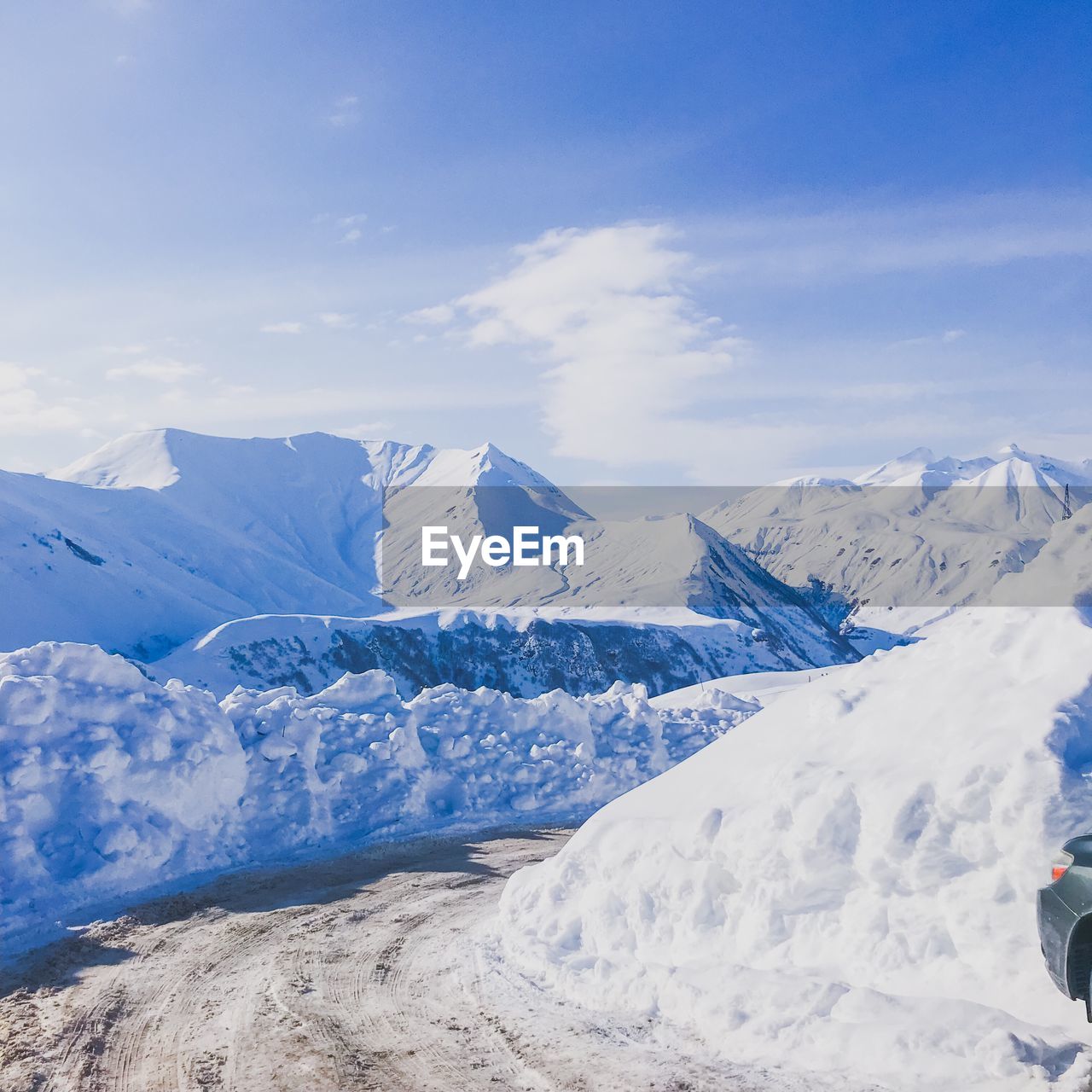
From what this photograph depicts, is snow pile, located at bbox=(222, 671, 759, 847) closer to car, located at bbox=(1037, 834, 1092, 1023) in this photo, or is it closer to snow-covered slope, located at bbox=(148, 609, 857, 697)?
car, located at bbox=(1037, 834, 1092, 1023)

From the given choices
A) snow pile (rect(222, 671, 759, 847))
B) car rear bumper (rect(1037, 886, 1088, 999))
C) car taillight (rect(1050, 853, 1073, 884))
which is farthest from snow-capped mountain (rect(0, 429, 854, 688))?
car rear bumper (rect(1037, 886, 1088, 999))

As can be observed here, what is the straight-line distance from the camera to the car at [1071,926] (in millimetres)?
5547

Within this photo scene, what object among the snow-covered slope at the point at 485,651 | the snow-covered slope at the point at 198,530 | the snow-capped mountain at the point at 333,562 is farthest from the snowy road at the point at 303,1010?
the snow-covered slope at the point at 198,530

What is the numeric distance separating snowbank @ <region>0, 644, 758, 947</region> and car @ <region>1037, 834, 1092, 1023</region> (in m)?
10.8

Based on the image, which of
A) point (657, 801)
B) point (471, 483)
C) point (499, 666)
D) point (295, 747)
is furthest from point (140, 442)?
point (657, 801)

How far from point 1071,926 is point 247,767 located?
532 inches

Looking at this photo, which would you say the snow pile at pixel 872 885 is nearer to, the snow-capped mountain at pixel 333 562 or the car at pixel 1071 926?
the car at pixel 1071 926

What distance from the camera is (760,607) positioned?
84312mm

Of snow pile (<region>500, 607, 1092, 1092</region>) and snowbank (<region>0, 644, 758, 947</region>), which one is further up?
snow pile (<region>500, 607, 1092, 1092</region>)

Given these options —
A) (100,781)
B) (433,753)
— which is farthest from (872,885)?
(433,753)

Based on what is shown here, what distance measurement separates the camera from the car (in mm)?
5547

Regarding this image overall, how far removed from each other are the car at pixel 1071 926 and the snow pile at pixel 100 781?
11231 mm

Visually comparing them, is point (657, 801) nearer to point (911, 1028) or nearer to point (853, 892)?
point (853, 892)

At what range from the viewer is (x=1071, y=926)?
219 inches
